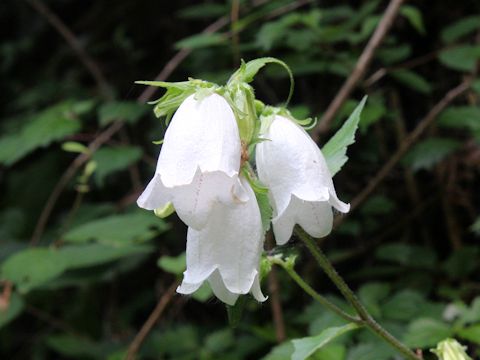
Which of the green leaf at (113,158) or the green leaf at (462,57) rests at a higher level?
the green leaf at (462,57)

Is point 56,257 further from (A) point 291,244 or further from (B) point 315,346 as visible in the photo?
(B) point 315,346

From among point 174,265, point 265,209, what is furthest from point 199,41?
point 265,209

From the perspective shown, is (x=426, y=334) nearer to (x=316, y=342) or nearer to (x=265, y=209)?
(x=316, y=342)

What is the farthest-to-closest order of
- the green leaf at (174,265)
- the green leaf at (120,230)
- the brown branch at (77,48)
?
the brown branch at (77,48) → the green leaf at (120,230) → the green leaf at (174,265)

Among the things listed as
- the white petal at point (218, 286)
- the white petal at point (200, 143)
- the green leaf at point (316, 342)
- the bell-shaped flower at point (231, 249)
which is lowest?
the green leaf at point (316, 342)

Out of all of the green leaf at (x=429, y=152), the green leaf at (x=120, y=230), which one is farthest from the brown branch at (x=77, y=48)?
the green leaf at (x=429, y=152)

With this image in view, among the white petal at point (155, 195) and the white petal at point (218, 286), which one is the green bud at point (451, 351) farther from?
the white petal at point (155, 195)
